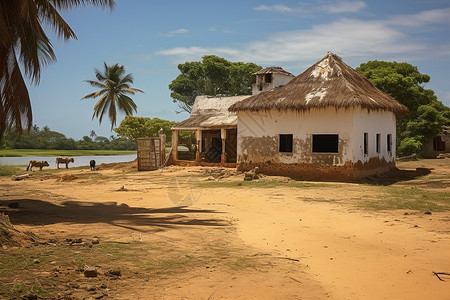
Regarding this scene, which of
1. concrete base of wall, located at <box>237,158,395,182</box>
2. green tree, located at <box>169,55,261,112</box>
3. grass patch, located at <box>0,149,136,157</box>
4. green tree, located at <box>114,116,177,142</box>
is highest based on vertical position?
green tree, located at <box>169,55,261,112</box>

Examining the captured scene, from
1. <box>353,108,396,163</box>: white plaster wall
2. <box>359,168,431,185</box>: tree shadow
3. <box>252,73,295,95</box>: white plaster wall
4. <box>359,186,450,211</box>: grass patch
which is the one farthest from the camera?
<box>252,73,295,95</box>: white plaster wall

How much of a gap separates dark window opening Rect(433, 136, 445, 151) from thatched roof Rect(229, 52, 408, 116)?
17531 mm

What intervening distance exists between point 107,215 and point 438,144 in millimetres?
33265

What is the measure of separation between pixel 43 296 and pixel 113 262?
1420 millimetres

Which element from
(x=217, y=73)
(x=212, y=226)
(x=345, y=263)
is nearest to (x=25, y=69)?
(x=212, y=226)

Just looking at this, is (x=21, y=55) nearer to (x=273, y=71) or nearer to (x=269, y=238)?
(x=269, y=238)

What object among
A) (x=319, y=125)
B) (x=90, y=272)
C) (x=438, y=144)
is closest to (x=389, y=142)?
(x=319, y=125)

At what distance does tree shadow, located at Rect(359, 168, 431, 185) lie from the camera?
58.6 ft

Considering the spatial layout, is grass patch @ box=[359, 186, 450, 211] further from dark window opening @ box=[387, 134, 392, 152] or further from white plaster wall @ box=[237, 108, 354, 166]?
dark window opening @ box=[387, 134, 392, 152]

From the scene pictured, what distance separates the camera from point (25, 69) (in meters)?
11.0

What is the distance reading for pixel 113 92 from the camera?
4006cm

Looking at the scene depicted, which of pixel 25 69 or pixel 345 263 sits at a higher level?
pixel 25 69

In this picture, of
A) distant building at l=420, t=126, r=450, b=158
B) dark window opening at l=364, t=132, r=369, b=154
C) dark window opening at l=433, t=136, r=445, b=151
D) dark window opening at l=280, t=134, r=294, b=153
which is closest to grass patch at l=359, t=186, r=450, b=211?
dark window opening at l=364, t=132, r=369, b=154

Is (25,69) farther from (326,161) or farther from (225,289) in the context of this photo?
(326,161)
